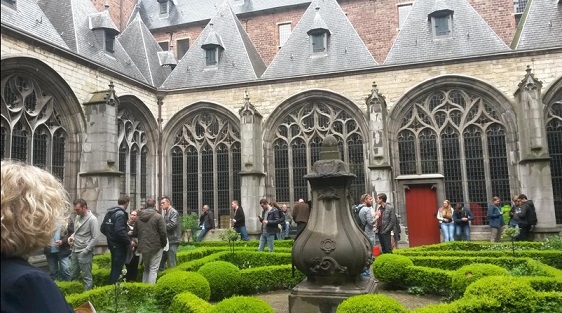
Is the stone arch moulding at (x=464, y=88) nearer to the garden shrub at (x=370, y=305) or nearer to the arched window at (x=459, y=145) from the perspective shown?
the arched window at (x=459, y=145)

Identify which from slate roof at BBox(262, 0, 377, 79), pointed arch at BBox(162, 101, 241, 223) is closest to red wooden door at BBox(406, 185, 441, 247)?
slate roof at BBox(262, 0, 377, 79)

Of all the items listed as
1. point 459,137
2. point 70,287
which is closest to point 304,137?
point 459,137

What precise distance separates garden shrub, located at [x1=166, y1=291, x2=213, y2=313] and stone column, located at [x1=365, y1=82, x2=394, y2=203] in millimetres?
10349

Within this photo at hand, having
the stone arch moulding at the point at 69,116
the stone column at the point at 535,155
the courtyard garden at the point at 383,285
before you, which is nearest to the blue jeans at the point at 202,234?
the stone arch moulding at the point at 69,116

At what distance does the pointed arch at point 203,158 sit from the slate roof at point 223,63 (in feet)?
4.37

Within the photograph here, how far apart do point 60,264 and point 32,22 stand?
875cm

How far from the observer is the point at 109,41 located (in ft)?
57.4

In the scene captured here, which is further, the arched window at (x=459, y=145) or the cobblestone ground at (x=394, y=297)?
the arched window at (x=459, y=145)

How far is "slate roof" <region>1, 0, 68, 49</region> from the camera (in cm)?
1290

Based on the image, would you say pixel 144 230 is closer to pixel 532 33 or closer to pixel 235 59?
pixel 235 59

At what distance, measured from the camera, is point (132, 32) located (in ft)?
68.7

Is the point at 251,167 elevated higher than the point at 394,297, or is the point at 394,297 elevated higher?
the point at 251,167

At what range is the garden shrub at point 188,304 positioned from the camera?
5.47m

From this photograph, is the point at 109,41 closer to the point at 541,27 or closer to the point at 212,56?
the point at 212,56
